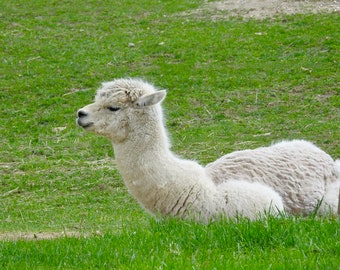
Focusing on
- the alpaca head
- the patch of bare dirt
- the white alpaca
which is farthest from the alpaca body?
the patch of bare dirt

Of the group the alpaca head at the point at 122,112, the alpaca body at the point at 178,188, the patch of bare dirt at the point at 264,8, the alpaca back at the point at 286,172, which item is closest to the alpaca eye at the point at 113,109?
the alpaca head at the point at 122,112

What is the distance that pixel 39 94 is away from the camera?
64.4ft

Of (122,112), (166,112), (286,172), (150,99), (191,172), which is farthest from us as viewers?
(166,112)

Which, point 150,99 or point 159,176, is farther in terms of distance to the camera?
point 150,99

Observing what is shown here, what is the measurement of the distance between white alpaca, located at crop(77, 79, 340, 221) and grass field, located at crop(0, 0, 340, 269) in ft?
1.71

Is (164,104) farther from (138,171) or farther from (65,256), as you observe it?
(65,256)

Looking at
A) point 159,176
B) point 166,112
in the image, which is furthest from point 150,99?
point 166,112

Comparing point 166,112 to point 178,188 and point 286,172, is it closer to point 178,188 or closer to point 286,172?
point 286,172

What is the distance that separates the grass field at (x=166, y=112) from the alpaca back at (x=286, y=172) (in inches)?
39.9

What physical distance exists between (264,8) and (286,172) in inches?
649

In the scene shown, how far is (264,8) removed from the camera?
24250 millimetres

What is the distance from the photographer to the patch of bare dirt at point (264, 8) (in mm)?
23656

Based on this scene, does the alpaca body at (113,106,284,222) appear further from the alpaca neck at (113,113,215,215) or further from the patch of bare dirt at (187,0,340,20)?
the patch of bare dirt at (187,0,340,20)

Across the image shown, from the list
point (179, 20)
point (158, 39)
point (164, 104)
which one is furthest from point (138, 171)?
Result: point (179, 20)
